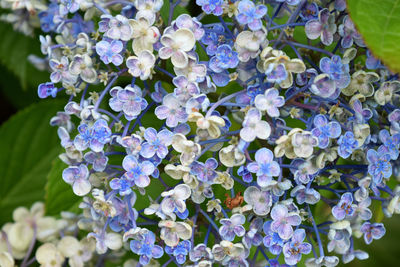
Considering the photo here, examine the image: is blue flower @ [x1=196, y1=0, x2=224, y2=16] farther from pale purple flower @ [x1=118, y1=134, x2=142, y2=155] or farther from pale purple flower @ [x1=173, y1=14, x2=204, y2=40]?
pale purple flower @ [x1=118, y1=134, x2=142, y2=155]

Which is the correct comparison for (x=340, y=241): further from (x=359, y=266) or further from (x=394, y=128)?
(x=359, y=266)

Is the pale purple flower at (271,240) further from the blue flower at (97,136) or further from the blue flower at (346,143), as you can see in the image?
the blue flower at (97,136)

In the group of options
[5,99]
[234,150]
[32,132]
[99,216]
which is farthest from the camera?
[5,99]

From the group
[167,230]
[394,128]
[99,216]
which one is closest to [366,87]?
[394,128]

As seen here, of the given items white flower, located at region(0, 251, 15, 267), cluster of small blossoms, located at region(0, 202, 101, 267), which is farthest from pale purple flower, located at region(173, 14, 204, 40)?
white flower, located at region(0, 251, 15, 267)

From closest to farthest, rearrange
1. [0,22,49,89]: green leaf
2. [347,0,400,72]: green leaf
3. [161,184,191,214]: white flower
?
[347,0,400,72]: green leaf
[161,184,191,214]: white flower
[0,22,49,89]: green leaf
